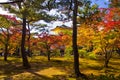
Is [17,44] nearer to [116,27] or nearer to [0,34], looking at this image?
[0,34]

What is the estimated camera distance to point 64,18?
918 inches

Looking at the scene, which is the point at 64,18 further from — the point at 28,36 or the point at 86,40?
the point at 28,36

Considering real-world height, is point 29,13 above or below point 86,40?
above

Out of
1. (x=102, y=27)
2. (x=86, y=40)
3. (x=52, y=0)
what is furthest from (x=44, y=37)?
(x=52, y=0)

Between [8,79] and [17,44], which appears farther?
[17,44]

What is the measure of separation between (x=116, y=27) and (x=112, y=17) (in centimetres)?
113

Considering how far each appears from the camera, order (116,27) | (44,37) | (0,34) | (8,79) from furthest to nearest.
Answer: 1. (44,37)
2. (0,34)
3. (116,27)
4. (8,79)

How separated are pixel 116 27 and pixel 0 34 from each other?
18043 mm

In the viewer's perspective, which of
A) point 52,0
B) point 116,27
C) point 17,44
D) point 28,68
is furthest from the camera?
point 17,44

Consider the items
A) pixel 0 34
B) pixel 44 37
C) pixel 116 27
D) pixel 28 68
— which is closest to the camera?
pixel 116 27

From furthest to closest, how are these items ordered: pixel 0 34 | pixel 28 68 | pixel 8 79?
pixel 0 34, pixel 28 68, pixel 8 79

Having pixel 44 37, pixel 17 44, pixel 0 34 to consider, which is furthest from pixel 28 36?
pixel 0 34

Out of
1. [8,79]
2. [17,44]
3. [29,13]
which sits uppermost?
[29,13]

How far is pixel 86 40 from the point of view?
101 ft
